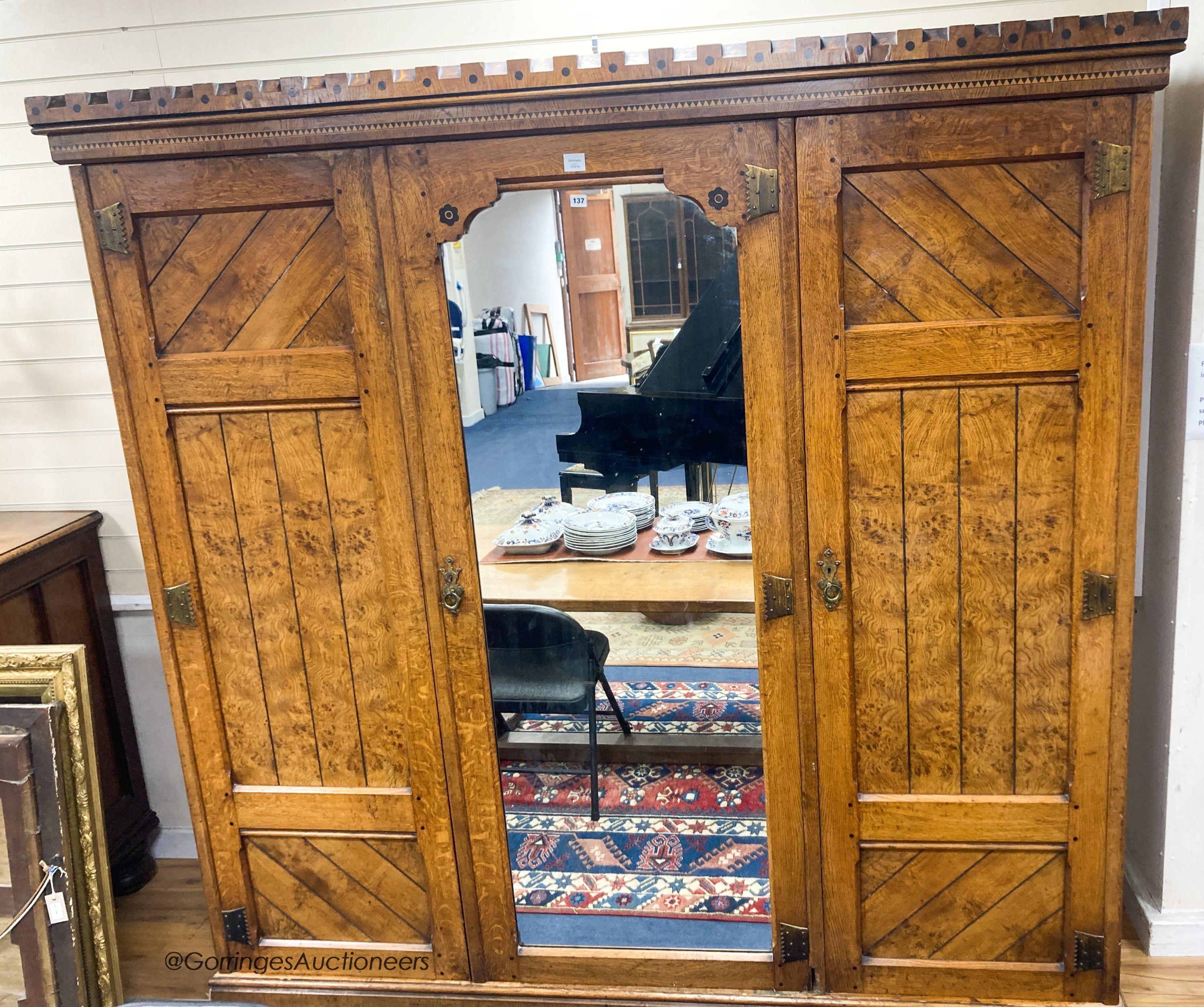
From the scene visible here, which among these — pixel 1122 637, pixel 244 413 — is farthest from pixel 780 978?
pixel 244 413

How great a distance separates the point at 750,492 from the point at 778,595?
23cm

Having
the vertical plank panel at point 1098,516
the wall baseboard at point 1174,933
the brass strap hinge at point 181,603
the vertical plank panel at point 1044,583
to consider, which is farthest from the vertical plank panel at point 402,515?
the wall baseboard at point 1174,933

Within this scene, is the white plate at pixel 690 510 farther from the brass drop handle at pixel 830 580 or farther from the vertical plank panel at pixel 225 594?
the vertical plank panel at pixel 225 594

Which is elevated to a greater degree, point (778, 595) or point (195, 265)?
point (195, 265)

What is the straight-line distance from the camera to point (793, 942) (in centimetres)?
223

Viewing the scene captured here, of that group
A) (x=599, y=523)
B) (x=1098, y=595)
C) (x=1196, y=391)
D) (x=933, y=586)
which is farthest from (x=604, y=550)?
(x=1196, y=391)

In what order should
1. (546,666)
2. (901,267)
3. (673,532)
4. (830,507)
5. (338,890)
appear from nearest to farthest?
1. (901,267)
2. (830,507)
3. (673,532)
4. (546,666)
5. (338,890)

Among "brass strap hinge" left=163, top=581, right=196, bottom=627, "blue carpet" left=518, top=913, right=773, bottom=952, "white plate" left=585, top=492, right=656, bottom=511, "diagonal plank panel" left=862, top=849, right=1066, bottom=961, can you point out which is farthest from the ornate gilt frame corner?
"diagonal plank panel" left=862, top=849, right=1066, bottom=961

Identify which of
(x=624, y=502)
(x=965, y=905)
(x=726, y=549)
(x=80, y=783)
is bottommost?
(x=965, y=905)

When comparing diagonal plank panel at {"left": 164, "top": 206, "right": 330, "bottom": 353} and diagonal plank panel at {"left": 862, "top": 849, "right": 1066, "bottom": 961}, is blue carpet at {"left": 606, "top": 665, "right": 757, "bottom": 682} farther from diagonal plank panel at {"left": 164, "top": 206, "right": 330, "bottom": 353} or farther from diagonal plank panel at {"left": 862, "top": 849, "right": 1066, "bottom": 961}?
diagonal plank panel at {"left": 164, "top": 206, "right": 330, "bottom": 353}

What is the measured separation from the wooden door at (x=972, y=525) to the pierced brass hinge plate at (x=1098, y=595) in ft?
0.04

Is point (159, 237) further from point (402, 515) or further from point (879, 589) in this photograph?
point (879, 589)

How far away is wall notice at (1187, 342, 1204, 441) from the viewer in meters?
2.14

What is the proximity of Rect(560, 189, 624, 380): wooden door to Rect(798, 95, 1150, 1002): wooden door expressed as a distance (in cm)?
39
